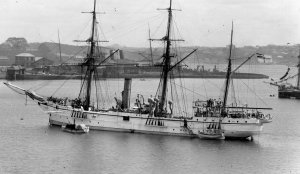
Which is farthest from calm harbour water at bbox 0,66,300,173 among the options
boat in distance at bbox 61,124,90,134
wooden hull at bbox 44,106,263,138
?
wooden hull at bbox 44,106,263,138

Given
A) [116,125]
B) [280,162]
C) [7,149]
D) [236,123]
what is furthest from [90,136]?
[280,162]

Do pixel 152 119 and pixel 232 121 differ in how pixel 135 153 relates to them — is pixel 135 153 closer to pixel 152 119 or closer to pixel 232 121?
pixel 152 119

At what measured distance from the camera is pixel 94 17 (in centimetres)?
7938

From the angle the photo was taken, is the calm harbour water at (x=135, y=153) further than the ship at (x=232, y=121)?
No

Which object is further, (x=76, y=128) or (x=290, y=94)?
(x=290, y=94)

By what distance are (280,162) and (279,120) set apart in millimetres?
36946

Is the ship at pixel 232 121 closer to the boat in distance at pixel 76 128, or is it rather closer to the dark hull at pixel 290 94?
the boat in distance at pixel 76 128

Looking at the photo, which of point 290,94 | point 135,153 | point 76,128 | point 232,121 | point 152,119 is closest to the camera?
point 135,153

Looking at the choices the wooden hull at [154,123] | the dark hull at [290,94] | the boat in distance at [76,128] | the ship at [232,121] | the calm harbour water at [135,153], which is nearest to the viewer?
the calm harbour water at [135,153]

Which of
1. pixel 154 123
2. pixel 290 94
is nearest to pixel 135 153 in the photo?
pixel 154 123

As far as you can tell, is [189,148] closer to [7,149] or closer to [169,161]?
[169,161]

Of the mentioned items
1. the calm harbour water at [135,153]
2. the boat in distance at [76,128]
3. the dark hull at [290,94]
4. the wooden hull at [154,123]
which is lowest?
the calm harbour water at [135,153]

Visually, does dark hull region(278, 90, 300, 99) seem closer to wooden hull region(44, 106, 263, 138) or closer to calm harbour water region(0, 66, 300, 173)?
calm harbour water region(0, 66, 300, 173)

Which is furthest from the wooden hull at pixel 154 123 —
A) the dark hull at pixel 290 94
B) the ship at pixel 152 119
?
the dark hull at pixel 290 94
